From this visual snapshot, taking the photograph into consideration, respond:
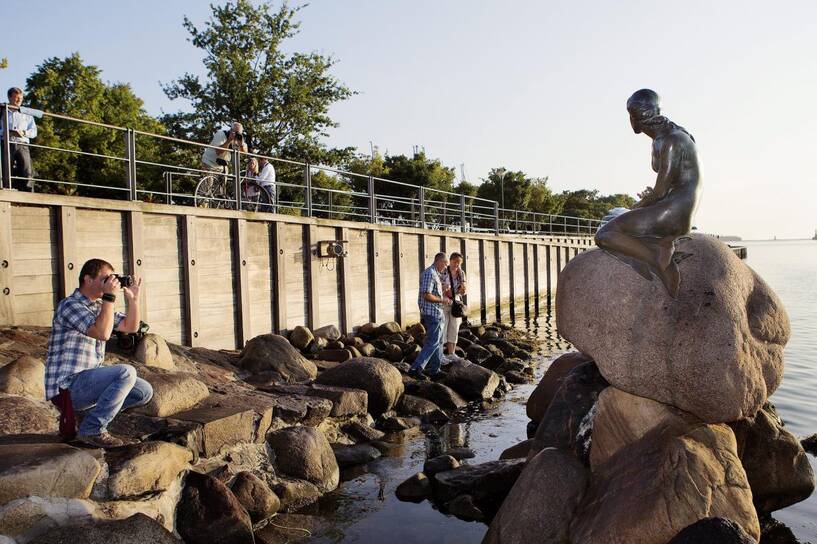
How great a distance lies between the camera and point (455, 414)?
451 inches

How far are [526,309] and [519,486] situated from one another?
24.1m

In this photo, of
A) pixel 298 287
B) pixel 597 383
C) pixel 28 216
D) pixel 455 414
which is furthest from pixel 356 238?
pixel 597 383

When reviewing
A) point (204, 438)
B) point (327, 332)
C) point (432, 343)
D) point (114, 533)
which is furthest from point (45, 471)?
point (327, 332)

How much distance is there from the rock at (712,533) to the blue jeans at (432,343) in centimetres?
798

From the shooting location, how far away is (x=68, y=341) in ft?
19.0

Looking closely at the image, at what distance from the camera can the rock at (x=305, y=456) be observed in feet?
25.6

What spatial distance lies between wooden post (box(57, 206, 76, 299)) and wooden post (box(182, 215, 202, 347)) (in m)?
2.13

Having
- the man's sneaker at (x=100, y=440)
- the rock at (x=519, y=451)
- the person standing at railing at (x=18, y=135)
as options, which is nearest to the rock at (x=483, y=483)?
the rock at (x=519, y=451)

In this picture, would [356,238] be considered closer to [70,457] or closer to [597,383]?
[597,383]

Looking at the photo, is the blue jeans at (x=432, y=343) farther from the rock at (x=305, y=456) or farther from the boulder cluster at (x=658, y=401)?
the boulder cluster at (x=658, y=401)

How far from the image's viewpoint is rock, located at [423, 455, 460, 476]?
821cm

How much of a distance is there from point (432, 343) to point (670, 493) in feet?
25.5

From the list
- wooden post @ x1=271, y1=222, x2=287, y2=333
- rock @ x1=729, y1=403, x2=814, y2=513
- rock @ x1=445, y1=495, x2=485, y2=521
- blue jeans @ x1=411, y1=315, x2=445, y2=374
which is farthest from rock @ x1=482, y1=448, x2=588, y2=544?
wooden post @ x1=271, y1=222, x2=287, y2=333

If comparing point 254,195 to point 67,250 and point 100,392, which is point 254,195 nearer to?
point 67,250
